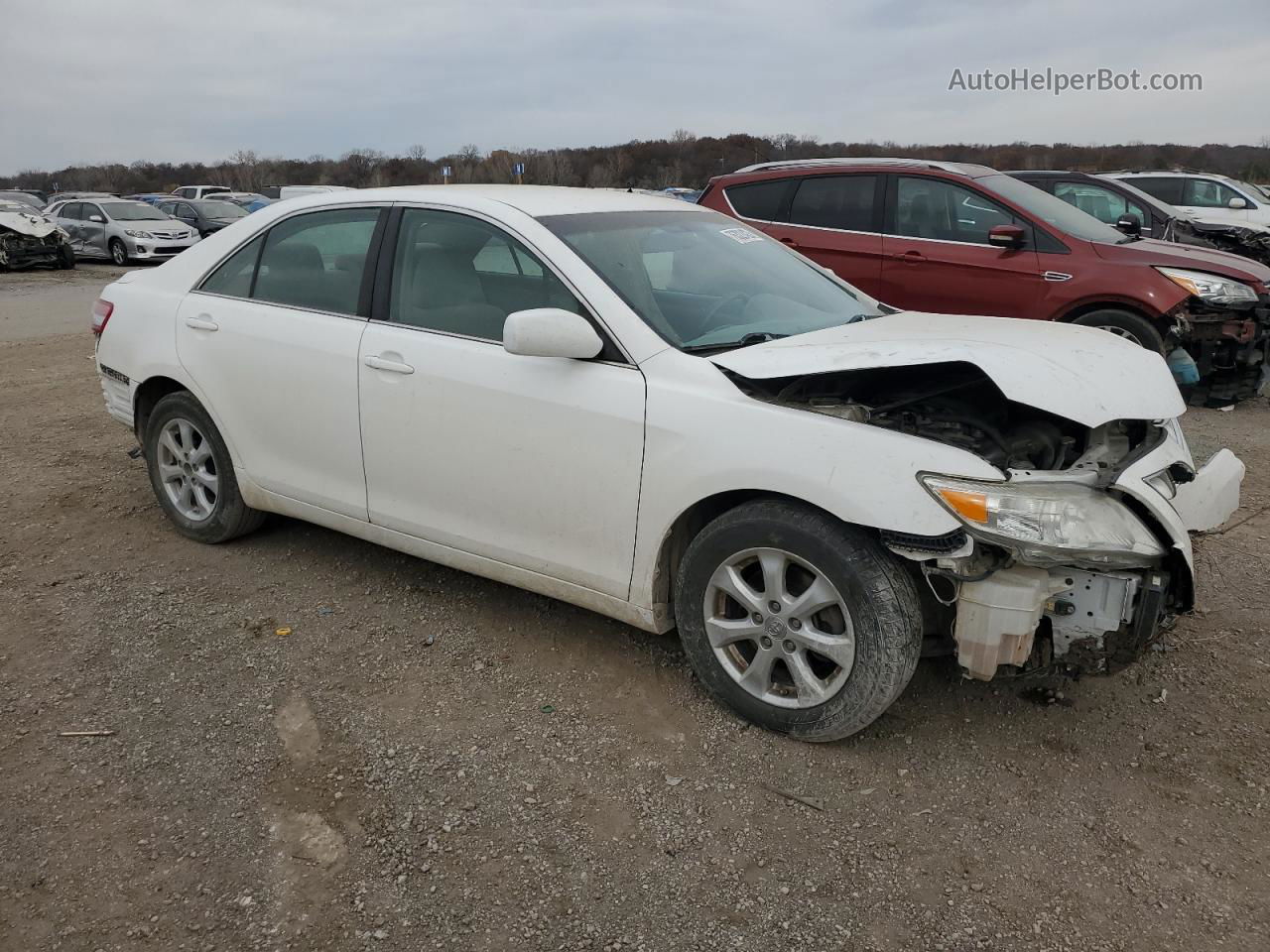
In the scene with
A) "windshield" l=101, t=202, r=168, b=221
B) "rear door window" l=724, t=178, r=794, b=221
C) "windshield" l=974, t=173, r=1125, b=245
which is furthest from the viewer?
"windshield" l=101, t=202, r=168, b=221

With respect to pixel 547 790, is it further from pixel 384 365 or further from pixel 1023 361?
pixel 1023 361

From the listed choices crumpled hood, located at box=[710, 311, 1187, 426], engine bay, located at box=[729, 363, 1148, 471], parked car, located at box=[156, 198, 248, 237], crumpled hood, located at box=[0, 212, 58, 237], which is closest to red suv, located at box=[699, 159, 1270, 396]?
crumpled hood, located at box=[710, 311, 1187, 426]

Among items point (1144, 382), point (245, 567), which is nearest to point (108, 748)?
point (245, 567)

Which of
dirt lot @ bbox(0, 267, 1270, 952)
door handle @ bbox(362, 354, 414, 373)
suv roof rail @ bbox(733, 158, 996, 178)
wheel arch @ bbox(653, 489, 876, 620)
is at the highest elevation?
suv roof rail @ bbox(733, 158, 996, 178)

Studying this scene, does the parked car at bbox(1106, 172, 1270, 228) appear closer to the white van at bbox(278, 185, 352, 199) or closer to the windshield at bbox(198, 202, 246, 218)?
the white van at bbox(278, 185, 352, 199)

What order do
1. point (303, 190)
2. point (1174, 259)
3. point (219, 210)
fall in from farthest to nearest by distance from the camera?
point (219, 210)
point (303, 190)
point (1174, 259)

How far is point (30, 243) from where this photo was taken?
20.5 m

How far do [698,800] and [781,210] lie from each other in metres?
6.49

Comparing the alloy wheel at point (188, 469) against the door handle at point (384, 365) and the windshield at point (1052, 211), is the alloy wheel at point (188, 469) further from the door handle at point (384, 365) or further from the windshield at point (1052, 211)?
the windshield at point (1052, 211)

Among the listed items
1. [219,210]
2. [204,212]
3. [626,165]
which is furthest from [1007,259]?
[626,165]

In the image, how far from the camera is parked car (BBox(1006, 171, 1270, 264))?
35.4 feet

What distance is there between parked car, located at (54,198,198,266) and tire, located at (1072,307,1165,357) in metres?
20.0

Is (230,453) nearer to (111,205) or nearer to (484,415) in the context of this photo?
(484,415)

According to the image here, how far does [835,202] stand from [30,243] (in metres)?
19.1
